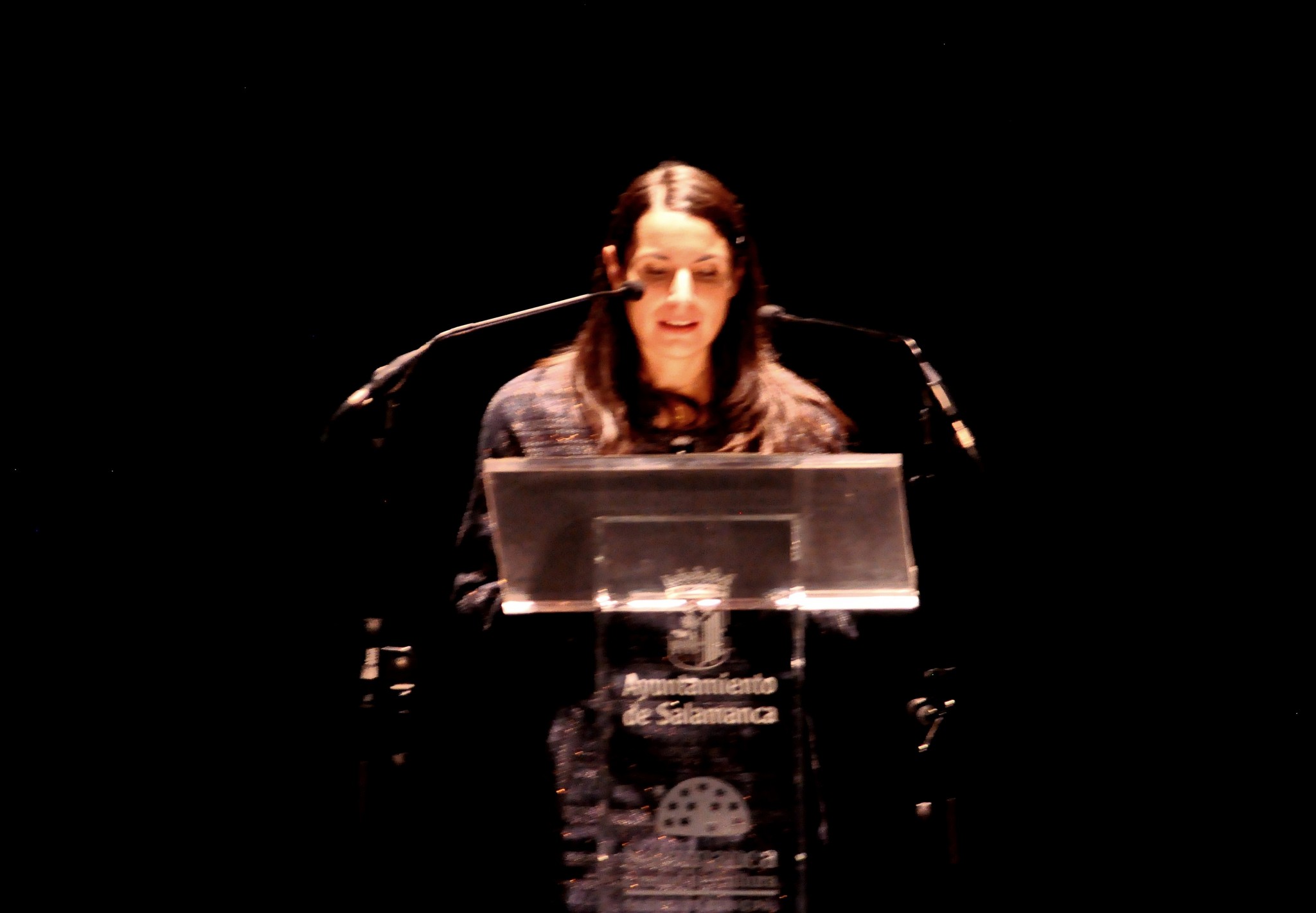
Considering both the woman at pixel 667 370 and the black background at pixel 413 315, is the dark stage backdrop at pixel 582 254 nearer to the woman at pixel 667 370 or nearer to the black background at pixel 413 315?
the black background at pixel 413 315

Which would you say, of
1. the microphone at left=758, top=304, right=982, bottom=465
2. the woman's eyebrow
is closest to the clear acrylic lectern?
the microphone at left=758, top=304, right=982, bottom=465

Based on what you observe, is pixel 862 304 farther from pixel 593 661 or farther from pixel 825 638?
pixel 593 661

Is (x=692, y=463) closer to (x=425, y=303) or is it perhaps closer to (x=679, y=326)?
(x=679, y=326)

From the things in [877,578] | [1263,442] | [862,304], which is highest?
[862,304]

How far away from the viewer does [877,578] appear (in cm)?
162

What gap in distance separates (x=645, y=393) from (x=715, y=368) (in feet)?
0.45

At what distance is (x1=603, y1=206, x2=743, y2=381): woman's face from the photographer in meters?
2.09

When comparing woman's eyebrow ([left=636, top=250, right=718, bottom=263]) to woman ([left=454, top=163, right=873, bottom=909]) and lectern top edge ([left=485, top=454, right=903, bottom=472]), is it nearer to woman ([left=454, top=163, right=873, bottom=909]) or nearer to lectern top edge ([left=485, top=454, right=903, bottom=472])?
woman ([left=454, top=163, right=873, bottom=909])

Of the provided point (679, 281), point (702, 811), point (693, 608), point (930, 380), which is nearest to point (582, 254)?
point (679, 281)

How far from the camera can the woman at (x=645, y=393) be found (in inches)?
82.6

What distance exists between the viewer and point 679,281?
209 centimetres

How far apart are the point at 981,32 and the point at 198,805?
215cm

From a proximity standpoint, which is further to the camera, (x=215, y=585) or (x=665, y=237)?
(x=215, y=585)

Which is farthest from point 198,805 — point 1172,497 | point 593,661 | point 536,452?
point 1172,497
